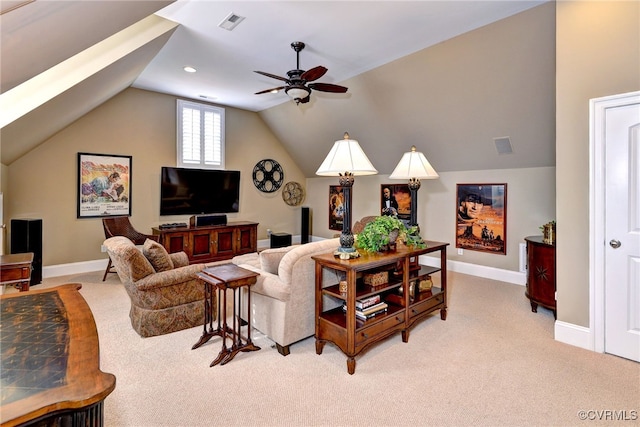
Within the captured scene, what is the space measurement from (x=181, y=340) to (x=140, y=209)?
3801 millimetres

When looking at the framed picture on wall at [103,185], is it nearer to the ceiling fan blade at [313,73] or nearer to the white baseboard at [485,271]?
the ceiling fan blade at [313,73]

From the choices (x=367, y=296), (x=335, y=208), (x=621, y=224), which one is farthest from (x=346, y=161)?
(x=335, y=208)

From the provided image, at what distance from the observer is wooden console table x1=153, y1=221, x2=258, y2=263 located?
18.8 feet

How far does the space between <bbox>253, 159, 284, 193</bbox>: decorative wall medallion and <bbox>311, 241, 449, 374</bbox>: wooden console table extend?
5069 millimetres

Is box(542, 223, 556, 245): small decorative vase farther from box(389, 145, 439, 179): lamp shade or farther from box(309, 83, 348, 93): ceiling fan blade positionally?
box(309, 83, 348, 93): ceiling fan blade

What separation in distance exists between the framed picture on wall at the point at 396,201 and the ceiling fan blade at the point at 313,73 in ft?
10.9

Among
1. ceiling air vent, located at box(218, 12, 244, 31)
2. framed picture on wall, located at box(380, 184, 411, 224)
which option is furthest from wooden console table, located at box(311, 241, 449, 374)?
framed picture on wall, located at box(380, 184, 411, 224)

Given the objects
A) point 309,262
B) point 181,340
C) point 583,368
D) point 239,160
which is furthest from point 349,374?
point 239,160

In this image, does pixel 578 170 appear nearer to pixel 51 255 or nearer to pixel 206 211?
pixel 206 211

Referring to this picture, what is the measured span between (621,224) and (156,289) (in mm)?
4126

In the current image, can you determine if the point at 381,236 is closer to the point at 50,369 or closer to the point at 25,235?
the point at 50,369

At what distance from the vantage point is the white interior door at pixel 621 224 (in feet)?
8.40

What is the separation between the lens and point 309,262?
2750 millimetres

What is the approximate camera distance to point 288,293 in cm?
268
